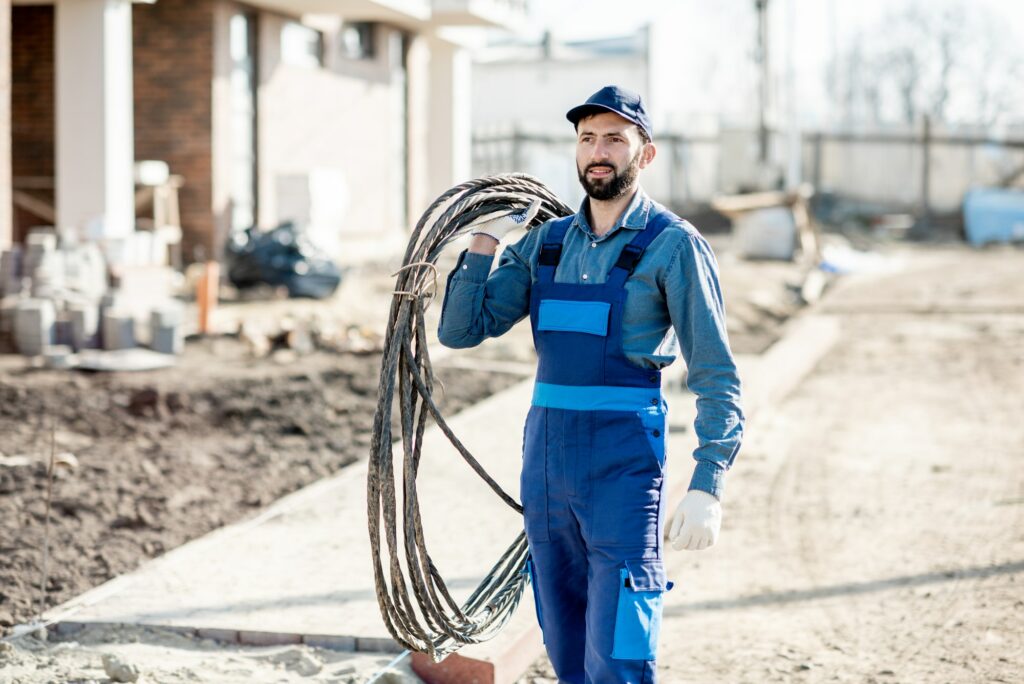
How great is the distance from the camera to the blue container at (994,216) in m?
30.9

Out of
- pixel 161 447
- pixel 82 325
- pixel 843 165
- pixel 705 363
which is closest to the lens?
pixel 705 363

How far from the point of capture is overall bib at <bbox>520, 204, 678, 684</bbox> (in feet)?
11.6

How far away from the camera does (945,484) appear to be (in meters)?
8.26

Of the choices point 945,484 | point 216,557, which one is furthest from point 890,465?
point 216,557

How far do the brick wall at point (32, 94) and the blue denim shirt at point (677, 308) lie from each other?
14.5 metres

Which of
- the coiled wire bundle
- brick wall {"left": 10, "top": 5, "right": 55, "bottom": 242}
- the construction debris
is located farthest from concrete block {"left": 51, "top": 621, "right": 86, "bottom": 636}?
brick wall {"left": 10, "top": 5, "right": 55, "bottom": 242}

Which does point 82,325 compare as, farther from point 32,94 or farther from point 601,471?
point 601,471

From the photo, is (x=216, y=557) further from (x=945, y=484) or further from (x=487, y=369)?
(x=487, y=369)

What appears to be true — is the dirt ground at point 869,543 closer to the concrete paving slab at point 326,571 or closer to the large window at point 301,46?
the concrete paving slab at point 326,571

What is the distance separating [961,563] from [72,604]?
4.08 metres

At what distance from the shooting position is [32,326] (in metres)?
10.6

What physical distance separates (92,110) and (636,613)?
12.2 meters

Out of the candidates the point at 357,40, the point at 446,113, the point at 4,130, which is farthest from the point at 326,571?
the point at 446,113

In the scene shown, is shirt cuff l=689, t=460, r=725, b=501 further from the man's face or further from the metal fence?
the metal fence
